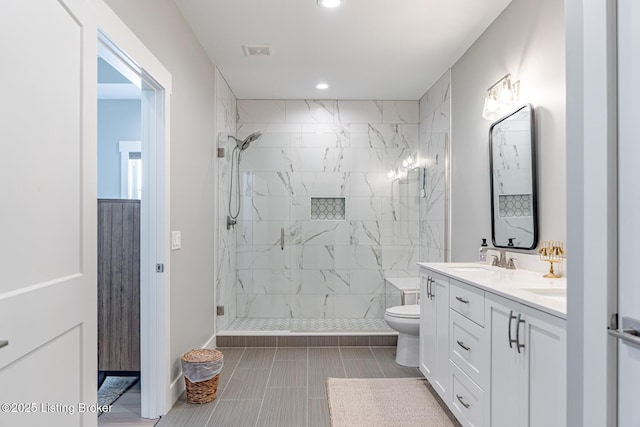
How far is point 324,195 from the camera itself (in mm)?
4605

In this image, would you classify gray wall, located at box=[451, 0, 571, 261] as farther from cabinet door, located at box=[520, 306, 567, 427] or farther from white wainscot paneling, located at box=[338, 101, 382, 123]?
white wainscot paneling, located at box=[338, 101, 382, 123]

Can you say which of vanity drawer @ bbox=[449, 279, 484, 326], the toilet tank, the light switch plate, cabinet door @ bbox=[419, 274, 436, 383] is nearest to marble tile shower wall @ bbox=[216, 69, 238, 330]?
the light switch plate

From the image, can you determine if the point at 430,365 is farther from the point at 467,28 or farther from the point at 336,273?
the point at 467,28

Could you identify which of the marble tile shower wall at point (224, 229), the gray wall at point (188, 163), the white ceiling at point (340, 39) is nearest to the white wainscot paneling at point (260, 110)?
the marble tile shower wall at point (224, 229)

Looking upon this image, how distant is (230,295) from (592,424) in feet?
11.8

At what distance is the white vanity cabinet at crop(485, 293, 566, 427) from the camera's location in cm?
132

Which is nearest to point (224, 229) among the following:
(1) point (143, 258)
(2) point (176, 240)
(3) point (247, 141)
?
(3) point (247, 141)

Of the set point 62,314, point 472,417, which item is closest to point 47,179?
point 62,314

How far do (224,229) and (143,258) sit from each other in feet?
5.30

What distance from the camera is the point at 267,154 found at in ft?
14.9

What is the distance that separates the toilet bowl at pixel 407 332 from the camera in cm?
322

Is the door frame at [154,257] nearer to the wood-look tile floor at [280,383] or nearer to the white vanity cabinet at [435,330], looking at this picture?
the wood-look tile floor at [280,383]

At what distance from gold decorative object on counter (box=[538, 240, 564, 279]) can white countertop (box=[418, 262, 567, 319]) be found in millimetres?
46

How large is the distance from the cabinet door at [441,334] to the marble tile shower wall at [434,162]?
1.38 metres
